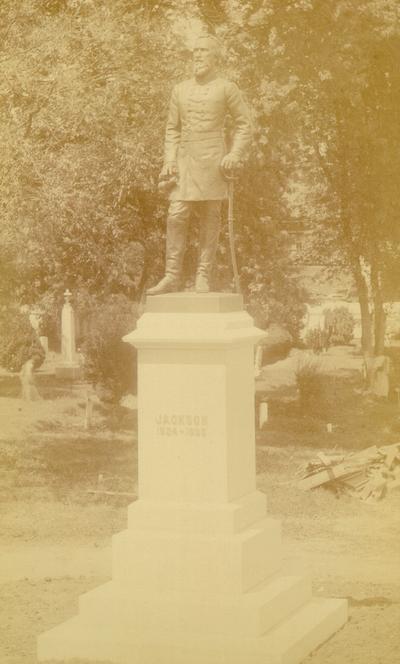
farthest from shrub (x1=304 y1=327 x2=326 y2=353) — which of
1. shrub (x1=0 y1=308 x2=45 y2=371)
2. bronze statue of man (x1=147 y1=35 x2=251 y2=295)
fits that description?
bronze statue of man (x1=147 y1=35 x2=251 y2=295)

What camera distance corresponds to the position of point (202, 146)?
9.12m

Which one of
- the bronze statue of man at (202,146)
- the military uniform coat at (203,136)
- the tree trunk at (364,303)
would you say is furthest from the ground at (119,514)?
the military uniform coat at (203,136)

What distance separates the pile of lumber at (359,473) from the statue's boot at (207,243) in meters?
5.92

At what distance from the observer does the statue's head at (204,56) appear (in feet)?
29.9

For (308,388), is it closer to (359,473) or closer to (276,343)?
(276,343)

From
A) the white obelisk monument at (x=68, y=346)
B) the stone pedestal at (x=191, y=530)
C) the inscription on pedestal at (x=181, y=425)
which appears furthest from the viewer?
the white obelisk monument at (x=68, y=346)

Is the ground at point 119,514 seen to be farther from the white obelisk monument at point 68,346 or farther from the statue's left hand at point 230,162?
the white obelisk monument at point 68,346

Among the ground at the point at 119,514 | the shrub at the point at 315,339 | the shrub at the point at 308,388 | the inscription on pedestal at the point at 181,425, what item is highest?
the inscription on pedestal at the point at 181,425

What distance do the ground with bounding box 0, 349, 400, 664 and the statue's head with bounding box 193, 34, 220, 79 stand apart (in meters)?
4.09

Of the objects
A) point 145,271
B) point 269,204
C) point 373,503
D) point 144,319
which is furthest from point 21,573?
point 269,204

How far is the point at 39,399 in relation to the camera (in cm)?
2530

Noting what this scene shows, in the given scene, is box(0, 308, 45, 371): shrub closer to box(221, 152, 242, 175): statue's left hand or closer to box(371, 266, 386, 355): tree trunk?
box(371, 266, 386, 355): tree trunk

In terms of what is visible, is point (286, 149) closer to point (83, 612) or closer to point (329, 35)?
point (329, 35)

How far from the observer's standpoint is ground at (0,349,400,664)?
30.7 feet
